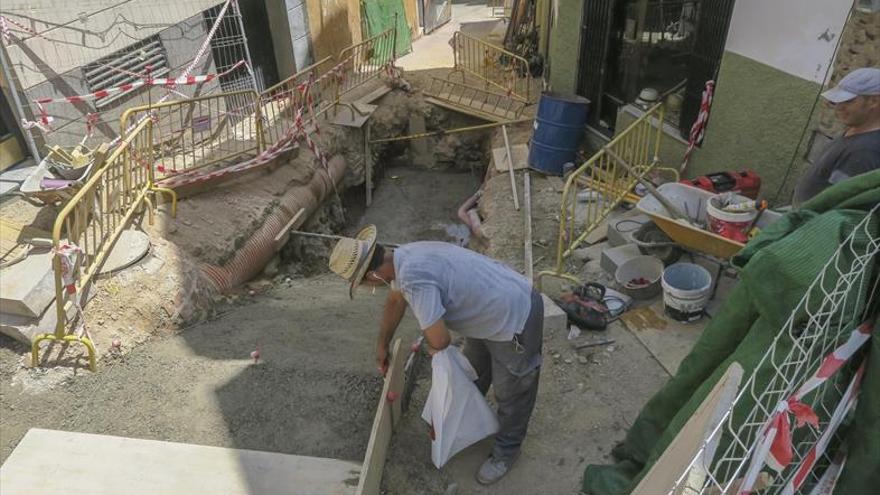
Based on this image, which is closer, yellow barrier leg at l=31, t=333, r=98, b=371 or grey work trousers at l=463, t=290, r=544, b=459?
grey work trousers at l=463, t=290, r=544, b=459

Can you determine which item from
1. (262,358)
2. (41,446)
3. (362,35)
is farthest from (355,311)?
(362,35)

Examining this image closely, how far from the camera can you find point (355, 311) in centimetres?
627

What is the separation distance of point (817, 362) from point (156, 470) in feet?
11.6

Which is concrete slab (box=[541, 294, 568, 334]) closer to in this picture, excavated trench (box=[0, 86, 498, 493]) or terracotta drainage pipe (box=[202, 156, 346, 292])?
excavated trench (box=[0, 86, 498, 493])

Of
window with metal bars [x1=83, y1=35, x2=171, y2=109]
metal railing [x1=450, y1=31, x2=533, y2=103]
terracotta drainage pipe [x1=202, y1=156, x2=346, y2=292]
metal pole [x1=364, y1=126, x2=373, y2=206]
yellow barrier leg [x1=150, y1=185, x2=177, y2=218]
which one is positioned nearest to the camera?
yellow barrier leg [x1=150, y1=185, x2=177, y2=218]

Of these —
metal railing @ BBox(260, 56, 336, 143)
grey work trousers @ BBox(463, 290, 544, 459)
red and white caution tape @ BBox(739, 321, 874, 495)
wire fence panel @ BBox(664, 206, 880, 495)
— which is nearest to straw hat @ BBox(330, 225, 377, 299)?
grey work trousers @ BBox(463, 290, 544, 459)

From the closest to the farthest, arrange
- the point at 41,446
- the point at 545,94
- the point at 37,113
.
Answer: the point at 41,446 → the point at 37,113 → the point at 545,94

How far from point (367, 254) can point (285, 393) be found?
A: 1656mm

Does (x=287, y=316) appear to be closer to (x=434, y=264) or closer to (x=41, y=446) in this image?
(x=41, y=446)

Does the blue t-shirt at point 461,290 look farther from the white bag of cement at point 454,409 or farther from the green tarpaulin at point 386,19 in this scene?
the green tarpaulin at point 386,19

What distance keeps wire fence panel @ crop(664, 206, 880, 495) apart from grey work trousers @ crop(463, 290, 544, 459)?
135cm

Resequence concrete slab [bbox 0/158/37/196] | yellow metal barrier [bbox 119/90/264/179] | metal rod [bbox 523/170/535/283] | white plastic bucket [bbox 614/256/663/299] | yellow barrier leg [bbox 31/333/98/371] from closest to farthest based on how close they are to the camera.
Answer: yellow barrier leg [bbox 31/333/98/371]
white plastic bucket [bbox 614/256/663/299]
metal rod [bbox 523/170/535/283]
concrete slab [bbox 0/158/37/196]
yellow metal barrier [bbox 119/90/264/179]

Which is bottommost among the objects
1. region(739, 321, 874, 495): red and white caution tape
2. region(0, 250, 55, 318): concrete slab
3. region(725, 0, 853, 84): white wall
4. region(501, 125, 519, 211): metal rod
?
region(501, 125, 519, 211): metal rod

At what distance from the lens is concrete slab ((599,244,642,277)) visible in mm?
5840
